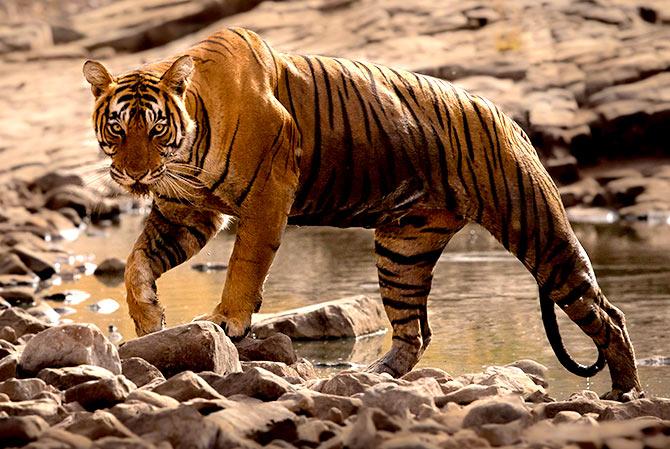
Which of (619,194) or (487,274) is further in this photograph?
(619,194)

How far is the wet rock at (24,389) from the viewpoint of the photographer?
15.8ft

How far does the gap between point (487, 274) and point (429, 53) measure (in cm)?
1064

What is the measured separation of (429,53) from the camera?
70.6ft

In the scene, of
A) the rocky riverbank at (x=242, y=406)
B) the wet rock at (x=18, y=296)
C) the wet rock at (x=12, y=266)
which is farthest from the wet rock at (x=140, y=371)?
the wet rock at (x=12, y=266)

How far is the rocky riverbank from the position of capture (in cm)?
400

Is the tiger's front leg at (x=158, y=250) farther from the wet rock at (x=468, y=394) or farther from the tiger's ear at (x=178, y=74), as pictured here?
the wet rock at (x=468, y=394)

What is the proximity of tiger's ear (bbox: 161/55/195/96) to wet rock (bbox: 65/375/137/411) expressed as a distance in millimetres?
1561

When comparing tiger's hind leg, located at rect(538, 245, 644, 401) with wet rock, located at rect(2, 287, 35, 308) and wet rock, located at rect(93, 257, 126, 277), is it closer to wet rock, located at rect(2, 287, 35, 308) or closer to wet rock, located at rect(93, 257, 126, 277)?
wet rock, located at rect(2, 287, 35, 308)

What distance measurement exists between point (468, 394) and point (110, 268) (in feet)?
23.8

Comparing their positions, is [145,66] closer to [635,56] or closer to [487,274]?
[487,274]

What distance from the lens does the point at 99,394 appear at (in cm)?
469

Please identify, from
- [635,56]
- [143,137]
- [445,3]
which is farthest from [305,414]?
[445,3]

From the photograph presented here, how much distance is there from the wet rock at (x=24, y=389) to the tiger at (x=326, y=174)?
1146mm

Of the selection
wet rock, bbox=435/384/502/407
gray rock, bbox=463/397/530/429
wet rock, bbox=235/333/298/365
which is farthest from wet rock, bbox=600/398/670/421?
wet rock, bbox=235/333/298/365
